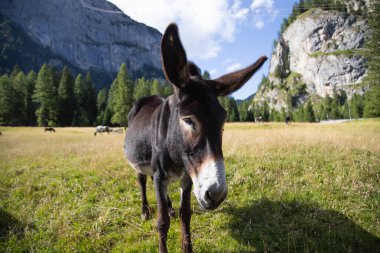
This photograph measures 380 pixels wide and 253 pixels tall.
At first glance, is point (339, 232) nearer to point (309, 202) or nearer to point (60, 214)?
point (309, 202)

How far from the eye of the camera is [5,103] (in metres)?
49.2

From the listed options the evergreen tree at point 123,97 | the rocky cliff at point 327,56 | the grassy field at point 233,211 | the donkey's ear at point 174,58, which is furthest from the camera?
the rocky cliff at point 327,56

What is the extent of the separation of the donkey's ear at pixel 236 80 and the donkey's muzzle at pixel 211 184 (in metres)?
1.08

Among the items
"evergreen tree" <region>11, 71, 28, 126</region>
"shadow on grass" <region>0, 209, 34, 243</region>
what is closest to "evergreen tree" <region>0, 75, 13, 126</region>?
"evergreen tree" <region>11, 71, 28, 126</region>

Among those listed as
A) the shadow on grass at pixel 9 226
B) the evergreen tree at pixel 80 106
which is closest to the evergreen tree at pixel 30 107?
the evergreen tree at pixel 80 106

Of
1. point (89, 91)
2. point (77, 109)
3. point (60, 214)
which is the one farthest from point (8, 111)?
point (60, 214)

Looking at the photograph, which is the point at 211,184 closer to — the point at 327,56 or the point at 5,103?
the point at 5,103

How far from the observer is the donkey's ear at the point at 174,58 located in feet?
Result: 7.81

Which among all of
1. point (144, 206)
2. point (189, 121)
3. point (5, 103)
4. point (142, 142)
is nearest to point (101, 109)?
point (5, 103)

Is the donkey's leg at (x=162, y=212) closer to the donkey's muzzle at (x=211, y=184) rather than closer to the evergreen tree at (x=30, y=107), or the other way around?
the donkey's muzzle at (x=211, y=184)

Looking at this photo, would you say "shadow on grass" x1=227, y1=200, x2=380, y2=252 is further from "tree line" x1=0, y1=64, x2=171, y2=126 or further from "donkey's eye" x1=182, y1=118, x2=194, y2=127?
"tree line" x1=0, y1=64, x2=171, y2=126

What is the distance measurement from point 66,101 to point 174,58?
68073 mm

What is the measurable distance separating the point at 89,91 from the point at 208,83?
7670 cm

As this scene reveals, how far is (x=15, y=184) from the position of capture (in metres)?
7.68
